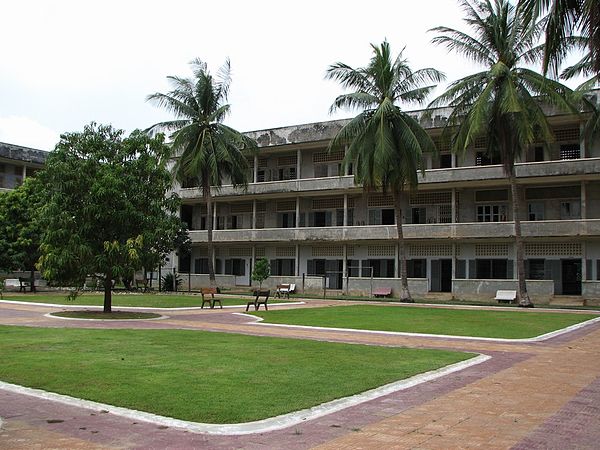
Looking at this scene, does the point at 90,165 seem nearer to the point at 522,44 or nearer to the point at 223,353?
the point at 223,353

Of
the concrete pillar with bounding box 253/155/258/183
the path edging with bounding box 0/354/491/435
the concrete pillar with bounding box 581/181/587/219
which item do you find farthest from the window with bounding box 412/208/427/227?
the path edging with bounding box 0/354/491/435

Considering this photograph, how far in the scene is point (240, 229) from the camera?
49031 millimetres

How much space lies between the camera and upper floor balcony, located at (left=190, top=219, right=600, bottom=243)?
116 feet

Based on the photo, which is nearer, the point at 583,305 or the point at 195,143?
the point at 583,305

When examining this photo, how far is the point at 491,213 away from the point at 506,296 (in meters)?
6.84

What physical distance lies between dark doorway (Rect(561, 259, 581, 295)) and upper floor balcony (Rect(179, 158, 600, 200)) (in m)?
5.00

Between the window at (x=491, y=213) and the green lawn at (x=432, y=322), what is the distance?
17.4m

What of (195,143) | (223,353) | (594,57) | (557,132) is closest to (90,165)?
(223,353)

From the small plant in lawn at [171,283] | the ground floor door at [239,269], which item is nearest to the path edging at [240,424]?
the small plant in lawn at [171,283]

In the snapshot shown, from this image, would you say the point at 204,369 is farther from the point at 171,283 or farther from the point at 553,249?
the point at 171,283

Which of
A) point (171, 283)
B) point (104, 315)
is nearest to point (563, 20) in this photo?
point (104, 315)

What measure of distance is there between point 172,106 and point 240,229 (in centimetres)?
1187

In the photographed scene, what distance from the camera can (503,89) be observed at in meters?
30.2

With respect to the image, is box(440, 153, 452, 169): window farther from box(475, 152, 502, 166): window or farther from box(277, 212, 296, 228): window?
box(277, 212, 296, 228): window
